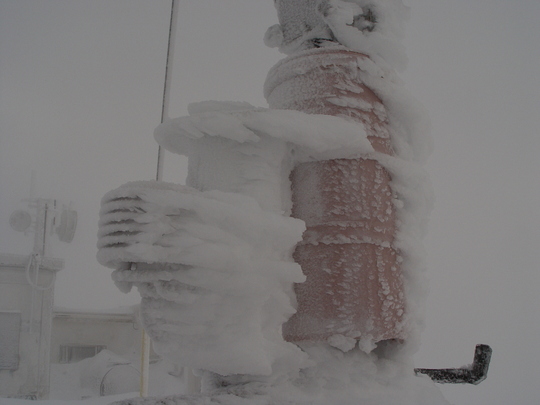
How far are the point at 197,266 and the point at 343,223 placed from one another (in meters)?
0.46

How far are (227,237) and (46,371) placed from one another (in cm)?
683

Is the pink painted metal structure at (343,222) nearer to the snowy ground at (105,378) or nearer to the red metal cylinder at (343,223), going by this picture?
the red metal cylinder at (343,223)

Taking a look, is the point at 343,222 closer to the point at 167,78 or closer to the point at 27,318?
the point at 167,78

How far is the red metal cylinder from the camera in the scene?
1.33m

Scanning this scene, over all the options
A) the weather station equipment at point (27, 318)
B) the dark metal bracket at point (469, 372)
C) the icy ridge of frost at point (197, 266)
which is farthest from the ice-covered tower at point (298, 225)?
the weather station equipment at point (27, 318)

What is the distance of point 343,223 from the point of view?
4.51 ft

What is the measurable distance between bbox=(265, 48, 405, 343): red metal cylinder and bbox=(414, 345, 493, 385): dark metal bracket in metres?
0.50

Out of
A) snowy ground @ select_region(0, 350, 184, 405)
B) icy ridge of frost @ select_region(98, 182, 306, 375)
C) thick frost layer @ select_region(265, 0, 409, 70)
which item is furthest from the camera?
snowy ground @ select_region(0, 350, 184, 405)

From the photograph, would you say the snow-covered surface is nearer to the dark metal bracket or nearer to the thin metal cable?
the dark metal bracket

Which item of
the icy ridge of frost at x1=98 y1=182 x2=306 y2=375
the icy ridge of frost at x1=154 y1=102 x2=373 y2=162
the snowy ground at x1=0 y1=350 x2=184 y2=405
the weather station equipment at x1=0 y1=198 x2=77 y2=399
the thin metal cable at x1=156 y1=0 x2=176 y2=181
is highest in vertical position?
the thin metal cable at x1=156 y1=0 x2=176 y2=181

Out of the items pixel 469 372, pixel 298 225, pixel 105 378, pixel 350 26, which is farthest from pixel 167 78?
pixel 105 378

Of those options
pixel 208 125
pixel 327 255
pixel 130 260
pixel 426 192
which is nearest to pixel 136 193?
pixel 130 260

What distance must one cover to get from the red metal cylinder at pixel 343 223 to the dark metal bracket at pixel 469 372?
1.64ft

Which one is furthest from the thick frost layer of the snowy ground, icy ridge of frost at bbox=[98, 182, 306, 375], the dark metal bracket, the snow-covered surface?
the snowy ground
